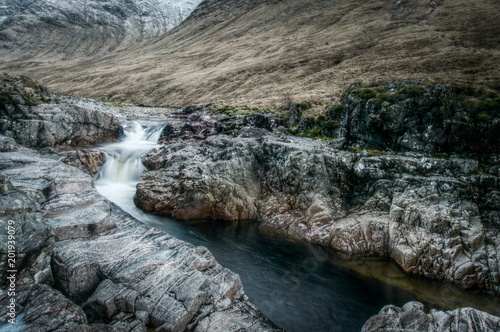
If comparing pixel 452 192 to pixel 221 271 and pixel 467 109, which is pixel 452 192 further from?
pixel 221 271

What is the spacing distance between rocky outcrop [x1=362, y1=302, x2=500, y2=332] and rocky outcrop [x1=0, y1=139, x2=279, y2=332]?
129 inches

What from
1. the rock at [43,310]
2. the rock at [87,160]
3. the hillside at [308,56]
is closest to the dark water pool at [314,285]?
the rock at [43,310]

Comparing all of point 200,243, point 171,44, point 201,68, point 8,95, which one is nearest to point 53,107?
point 8,95

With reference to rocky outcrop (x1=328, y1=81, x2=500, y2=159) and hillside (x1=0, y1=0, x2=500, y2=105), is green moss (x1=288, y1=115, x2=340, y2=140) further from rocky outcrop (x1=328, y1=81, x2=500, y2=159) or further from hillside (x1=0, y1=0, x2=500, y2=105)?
hillside (x1=0, y1=0, x2=500, y2=105)

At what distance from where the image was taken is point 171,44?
12538 centimetres

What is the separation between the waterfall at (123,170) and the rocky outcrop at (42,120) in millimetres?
2027

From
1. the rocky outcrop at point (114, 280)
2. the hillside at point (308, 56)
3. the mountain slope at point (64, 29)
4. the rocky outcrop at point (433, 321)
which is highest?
the mountain slope at point (64, 29)

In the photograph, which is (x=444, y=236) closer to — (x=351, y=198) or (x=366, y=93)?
(x=351, y=198)

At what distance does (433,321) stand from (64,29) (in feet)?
720

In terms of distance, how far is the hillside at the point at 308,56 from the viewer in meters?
40.8

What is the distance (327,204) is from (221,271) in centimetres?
896

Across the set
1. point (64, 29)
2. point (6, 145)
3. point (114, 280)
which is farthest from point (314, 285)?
point (64, 29)

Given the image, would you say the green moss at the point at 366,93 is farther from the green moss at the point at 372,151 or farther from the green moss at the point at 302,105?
the green moss at the point at 302,105

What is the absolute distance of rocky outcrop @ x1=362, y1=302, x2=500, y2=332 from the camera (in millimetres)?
8023
